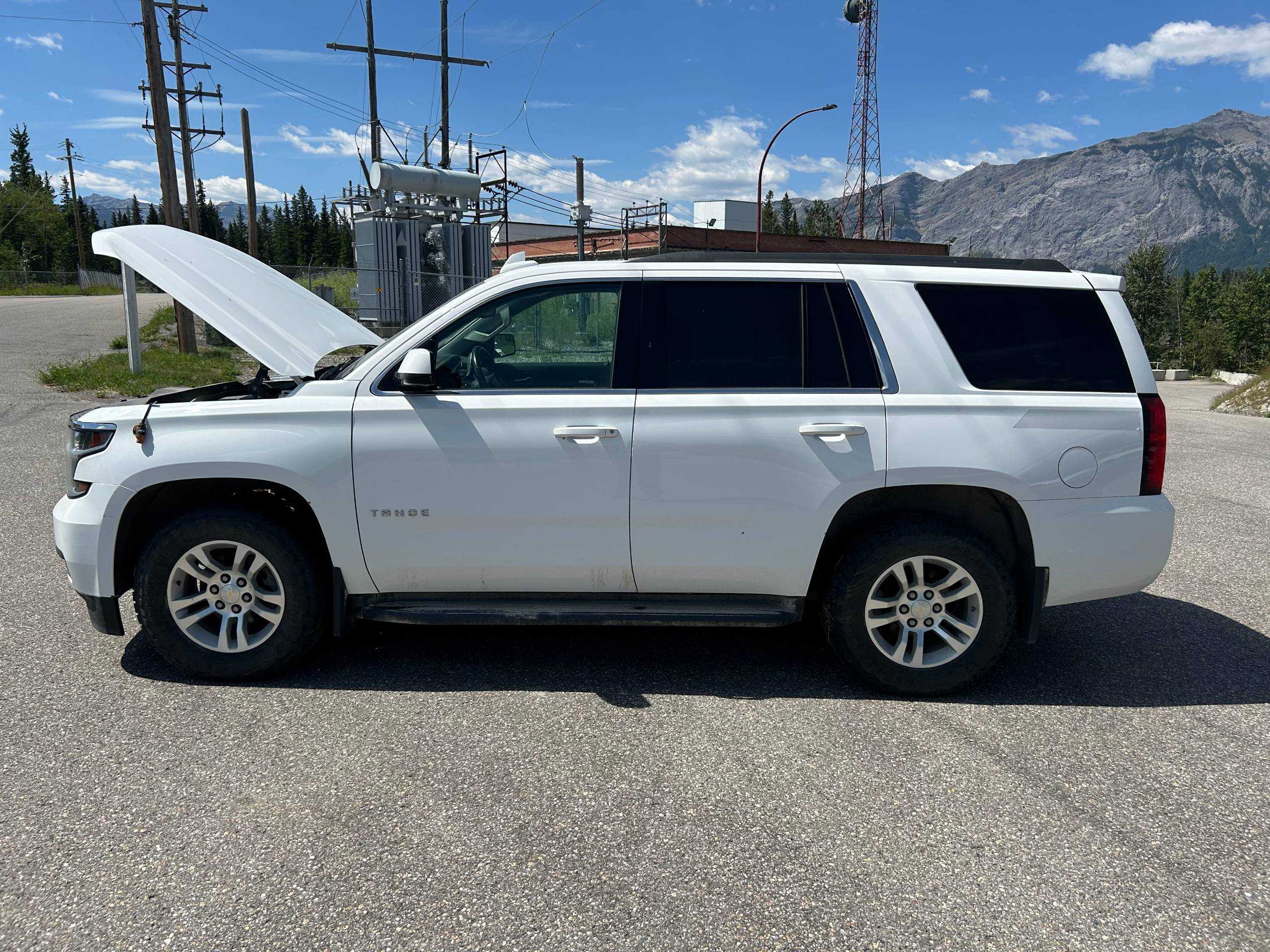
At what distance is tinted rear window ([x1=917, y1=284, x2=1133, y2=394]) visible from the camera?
4.13 metres

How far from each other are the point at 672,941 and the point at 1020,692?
2.50 m

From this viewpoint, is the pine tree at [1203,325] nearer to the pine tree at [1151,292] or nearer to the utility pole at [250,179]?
the pine tree at [1151,292]

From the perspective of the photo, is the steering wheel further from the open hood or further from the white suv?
the open hood

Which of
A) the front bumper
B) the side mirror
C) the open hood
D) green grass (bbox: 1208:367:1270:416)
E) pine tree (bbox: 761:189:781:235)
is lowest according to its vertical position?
green grass (bbox: 1208:367:1270:416)

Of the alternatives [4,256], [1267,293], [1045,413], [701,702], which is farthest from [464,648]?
[1267,293]

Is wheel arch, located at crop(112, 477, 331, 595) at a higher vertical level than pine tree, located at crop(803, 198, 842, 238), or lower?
lower

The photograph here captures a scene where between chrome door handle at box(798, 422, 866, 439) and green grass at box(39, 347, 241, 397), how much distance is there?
11.8 metres

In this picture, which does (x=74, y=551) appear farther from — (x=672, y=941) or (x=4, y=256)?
(x=4, y=256)

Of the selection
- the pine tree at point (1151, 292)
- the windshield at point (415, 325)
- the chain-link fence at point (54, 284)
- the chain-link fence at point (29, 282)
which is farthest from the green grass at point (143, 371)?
the pine tree at point (1151, 292)

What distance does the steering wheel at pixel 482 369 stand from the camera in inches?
167

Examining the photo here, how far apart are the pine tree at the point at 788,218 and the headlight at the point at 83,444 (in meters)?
84.1

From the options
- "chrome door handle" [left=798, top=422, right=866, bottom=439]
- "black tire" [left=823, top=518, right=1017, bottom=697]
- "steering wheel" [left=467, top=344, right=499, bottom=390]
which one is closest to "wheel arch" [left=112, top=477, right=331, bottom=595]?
"steering wheel" [left=467, top=344, right=499, bottom=390]

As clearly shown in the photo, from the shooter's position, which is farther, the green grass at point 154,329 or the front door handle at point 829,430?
the green grass at point 154,329

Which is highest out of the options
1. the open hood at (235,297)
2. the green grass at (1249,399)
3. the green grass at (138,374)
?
the open hood at (235,297)
